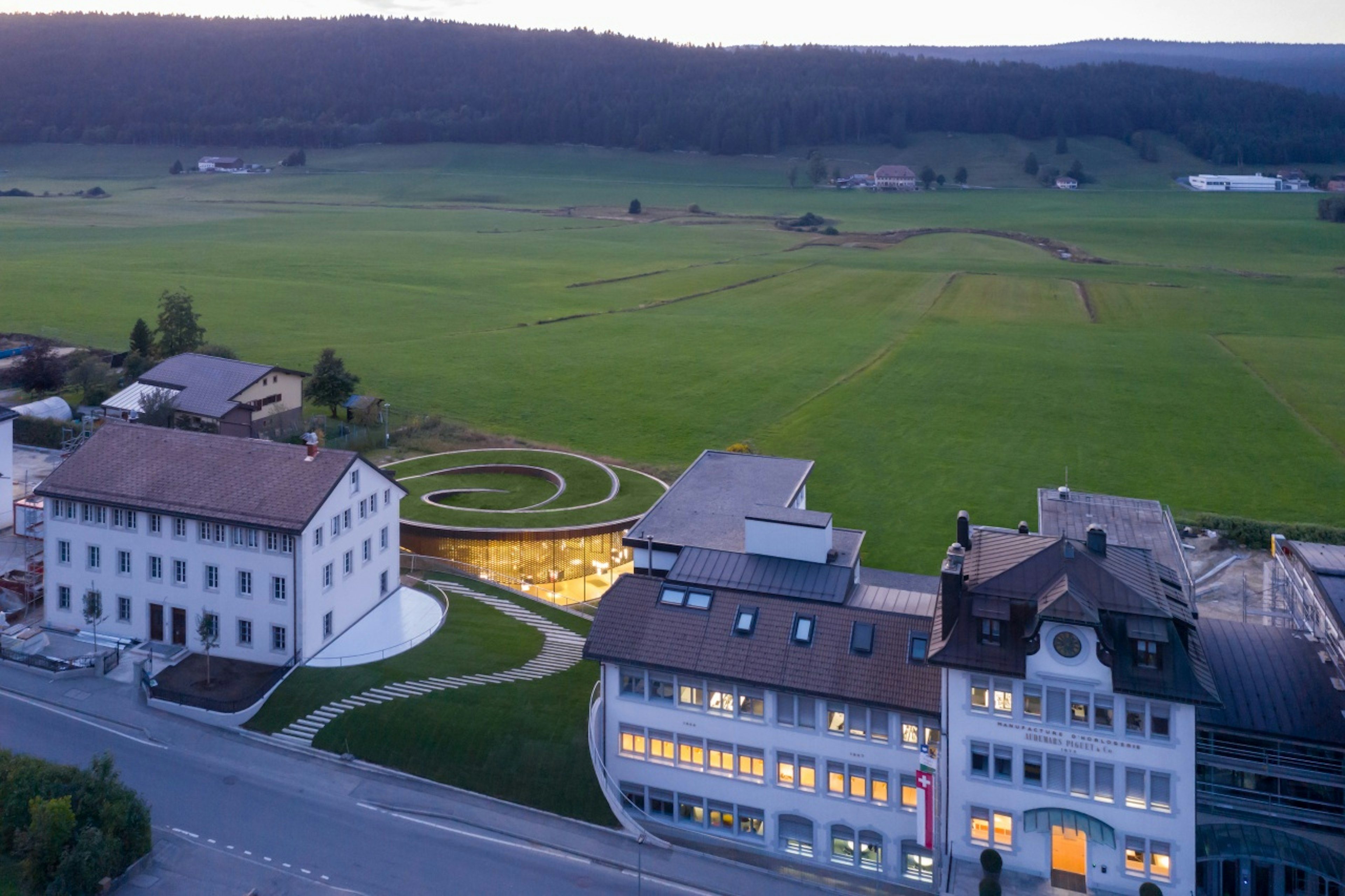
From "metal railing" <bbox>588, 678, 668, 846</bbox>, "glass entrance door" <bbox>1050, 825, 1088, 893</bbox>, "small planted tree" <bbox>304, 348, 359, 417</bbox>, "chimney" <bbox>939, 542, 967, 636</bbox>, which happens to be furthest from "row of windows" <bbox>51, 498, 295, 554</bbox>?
"small planted tree" <bbox>304, 348, 359, 417</bbox>

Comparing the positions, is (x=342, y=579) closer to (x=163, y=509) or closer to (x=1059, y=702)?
(x=163, y=509)

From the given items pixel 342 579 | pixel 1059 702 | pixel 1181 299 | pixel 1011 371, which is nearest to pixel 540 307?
pixel 1011 371

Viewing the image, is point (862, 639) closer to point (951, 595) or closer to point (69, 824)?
point (951, 595)

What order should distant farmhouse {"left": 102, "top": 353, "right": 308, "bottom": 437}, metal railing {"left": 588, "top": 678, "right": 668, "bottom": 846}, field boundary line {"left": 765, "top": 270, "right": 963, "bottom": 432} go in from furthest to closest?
field boundary line {"left": 765, "top": 270, "right": 963, "bottom": 432}
distant farmhouse {"left": 102, "top": 353, "right": 308, "bottom": 437}
metal railing {"left": 588, "top": 678, "right": 668, "bottom": 846}

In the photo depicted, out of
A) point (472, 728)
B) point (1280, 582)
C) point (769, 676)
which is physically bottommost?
point (472, 728)

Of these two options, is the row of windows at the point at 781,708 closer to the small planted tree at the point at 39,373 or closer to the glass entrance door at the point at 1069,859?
the glass entrance door at the point at 1069,859

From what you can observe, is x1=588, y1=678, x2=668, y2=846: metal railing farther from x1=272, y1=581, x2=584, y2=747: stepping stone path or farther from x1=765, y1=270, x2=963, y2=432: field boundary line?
x1=765, y1=270, x2=963, y2=432: field boundary line
